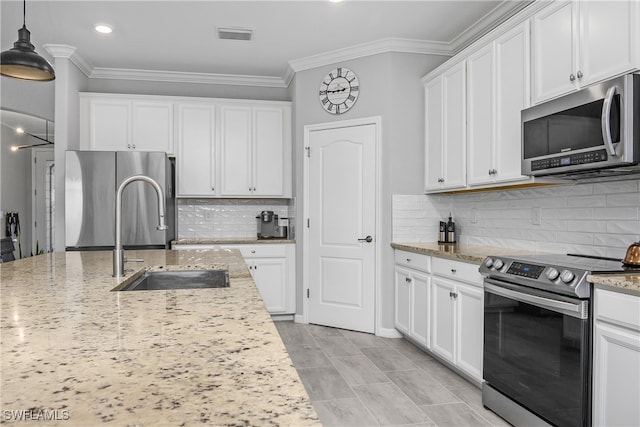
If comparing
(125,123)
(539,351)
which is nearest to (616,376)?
(539,351)

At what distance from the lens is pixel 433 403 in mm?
2779

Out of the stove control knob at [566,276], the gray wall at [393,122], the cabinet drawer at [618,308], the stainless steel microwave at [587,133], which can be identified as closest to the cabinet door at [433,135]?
the gray wall at [393,122]

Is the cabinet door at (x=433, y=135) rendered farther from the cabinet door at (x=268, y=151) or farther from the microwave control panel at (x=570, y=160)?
the cabinet door at (x=268, y=151)

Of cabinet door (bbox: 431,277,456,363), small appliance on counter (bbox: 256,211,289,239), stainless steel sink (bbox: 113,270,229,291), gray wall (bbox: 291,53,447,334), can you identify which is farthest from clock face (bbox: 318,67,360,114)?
stainless steel sink (bbox: 113,270,229,291)

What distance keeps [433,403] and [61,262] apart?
87.5 inches

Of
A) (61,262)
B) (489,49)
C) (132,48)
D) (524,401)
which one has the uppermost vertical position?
(132,48)

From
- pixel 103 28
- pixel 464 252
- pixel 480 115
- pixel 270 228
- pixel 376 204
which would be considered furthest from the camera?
pixel 270 228

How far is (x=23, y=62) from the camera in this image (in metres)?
2.55

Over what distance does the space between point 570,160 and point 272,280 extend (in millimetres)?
3222

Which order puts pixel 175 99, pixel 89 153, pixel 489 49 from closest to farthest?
pixel 489 49 → pixel 89 153 → pixel 175 99

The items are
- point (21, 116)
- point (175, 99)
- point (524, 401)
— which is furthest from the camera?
point (21, 116)

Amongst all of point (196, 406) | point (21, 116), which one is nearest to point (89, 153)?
point (21, 116)

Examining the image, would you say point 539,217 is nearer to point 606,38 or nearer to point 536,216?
point 536,216

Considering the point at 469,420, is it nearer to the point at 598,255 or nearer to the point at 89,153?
the point at 598,255
